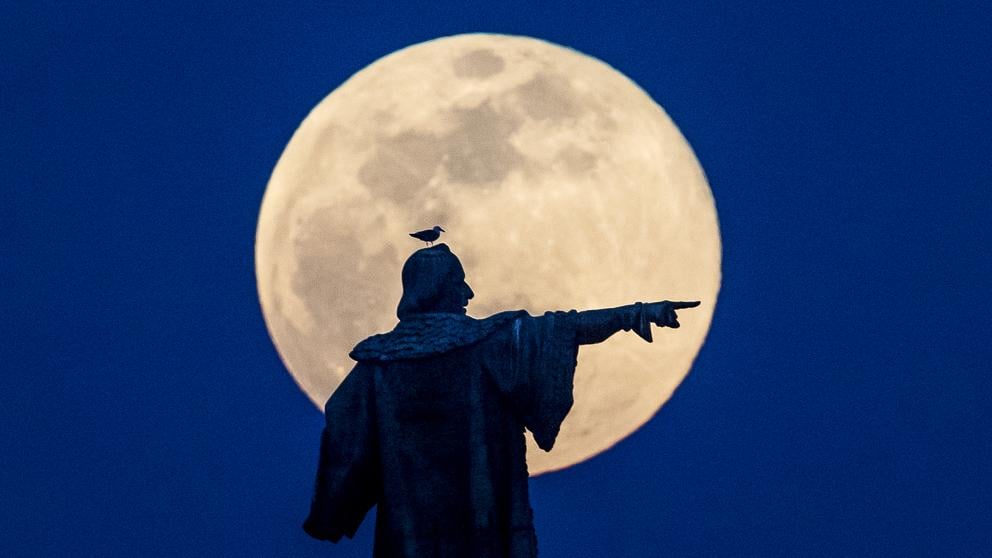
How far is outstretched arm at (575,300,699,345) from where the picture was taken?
14508 millimetres

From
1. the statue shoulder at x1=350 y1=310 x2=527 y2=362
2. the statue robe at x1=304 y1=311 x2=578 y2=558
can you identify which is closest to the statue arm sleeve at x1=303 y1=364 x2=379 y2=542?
the statue robe at x1=304 y1=311 x2=578 y2=558

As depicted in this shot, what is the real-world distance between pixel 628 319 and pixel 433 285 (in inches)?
59.9

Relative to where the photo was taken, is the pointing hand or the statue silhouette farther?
the statue silhouette

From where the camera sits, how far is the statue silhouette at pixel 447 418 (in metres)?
14.8

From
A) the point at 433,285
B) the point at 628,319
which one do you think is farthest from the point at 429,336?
the point at 628,319

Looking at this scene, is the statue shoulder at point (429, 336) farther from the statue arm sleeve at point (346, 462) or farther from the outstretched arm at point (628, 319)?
the outstretched arm at point (628, 319)

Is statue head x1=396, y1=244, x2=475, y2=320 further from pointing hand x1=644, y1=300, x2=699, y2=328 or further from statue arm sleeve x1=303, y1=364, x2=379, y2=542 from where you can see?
pointing hand x1=644, y1=300, x2=699, y2=328

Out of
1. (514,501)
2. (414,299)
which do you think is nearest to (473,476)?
(514,501)

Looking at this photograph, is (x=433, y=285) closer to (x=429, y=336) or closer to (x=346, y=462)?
(x=429, y=336)

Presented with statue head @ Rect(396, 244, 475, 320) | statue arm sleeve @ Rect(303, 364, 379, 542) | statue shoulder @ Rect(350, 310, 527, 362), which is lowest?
statue arm sleeve @ Rect(303, 364, 379, 542)

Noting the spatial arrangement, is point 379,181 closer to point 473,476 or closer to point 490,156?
point 490,156

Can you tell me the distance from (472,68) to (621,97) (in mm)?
1345

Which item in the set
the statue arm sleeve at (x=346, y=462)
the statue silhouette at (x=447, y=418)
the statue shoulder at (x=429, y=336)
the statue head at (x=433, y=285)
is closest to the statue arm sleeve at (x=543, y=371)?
the statue silhouette at (x=447, y=418)

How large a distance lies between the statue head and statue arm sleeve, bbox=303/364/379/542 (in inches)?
22.2
